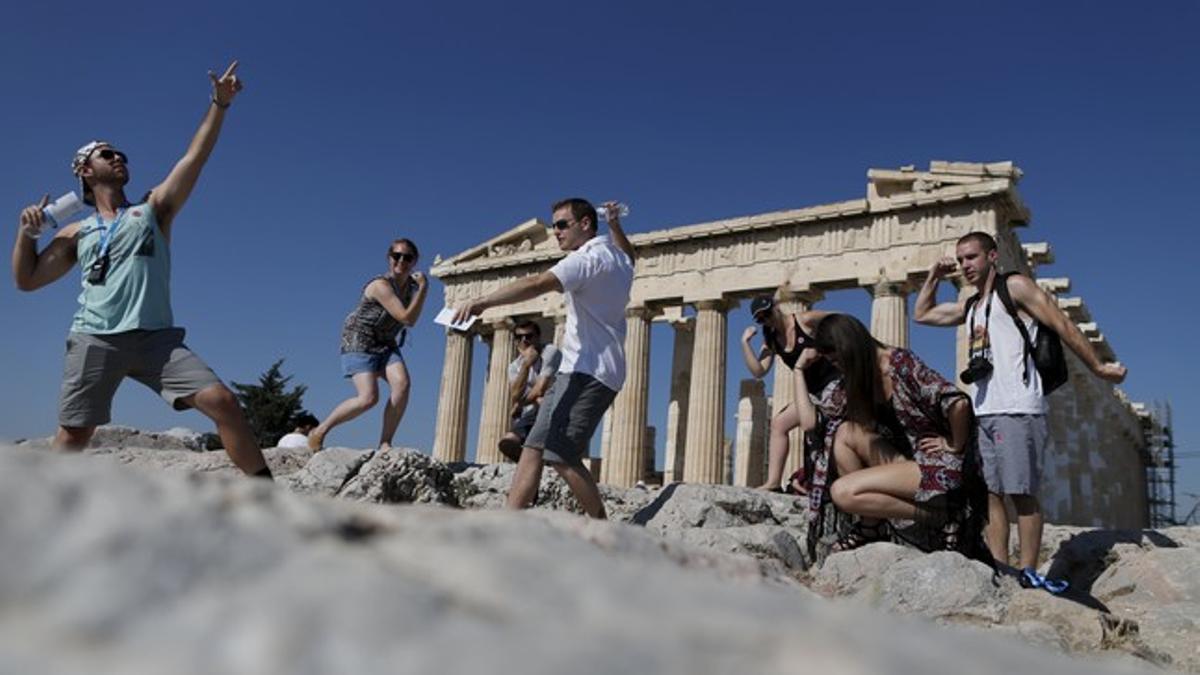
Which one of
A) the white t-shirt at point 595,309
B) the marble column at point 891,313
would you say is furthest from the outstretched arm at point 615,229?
the marble column at point 891,313

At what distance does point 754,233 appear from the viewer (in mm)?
21859

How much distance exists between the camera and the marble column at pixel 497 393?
26969 mm

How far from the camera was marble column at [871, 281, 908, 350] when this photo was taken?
1894cm

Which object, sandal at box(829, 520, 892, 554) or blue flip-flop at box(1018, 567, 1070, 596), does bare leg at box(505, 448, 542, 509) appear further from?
blue flip-flop at box(1018, 567, 1070, 596)

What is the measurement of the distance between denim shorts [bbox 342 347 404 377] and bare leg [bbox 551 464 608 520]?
3.13 meters

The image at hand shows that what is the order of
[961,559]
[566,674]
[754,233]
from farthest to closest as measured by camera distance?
1. [754,233]
2. [961,559]
3. [566,674]

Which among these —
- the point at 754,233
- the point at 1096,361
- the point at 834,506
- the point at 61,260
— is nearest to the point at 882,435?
the point at 834,506

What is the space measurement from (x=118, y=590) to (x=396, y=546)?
11.1 inches

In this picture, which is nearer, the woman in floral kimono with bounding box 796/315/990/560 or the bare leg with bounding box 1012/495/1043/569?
the woman in floral kimono with bounding box 796/315/990/560

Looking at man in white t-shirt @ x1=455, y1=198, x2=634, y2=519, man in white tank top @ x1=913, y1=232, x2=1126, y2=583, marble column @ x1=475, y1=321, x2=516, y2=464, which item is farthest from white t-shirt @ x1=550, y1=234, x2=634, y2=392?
marble column @ x1=475, y1=321, x2=516, y2=464

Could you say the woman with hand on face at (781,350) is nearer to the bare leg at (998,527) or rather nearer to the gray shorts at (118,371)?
the bare leg at (998,527)

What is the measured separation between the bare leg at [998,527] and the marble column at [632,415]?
16.9 m

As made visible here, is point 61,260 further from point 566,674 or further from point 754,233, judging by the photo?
point 754,233

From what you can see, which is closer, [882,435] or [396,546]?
[396,546]
